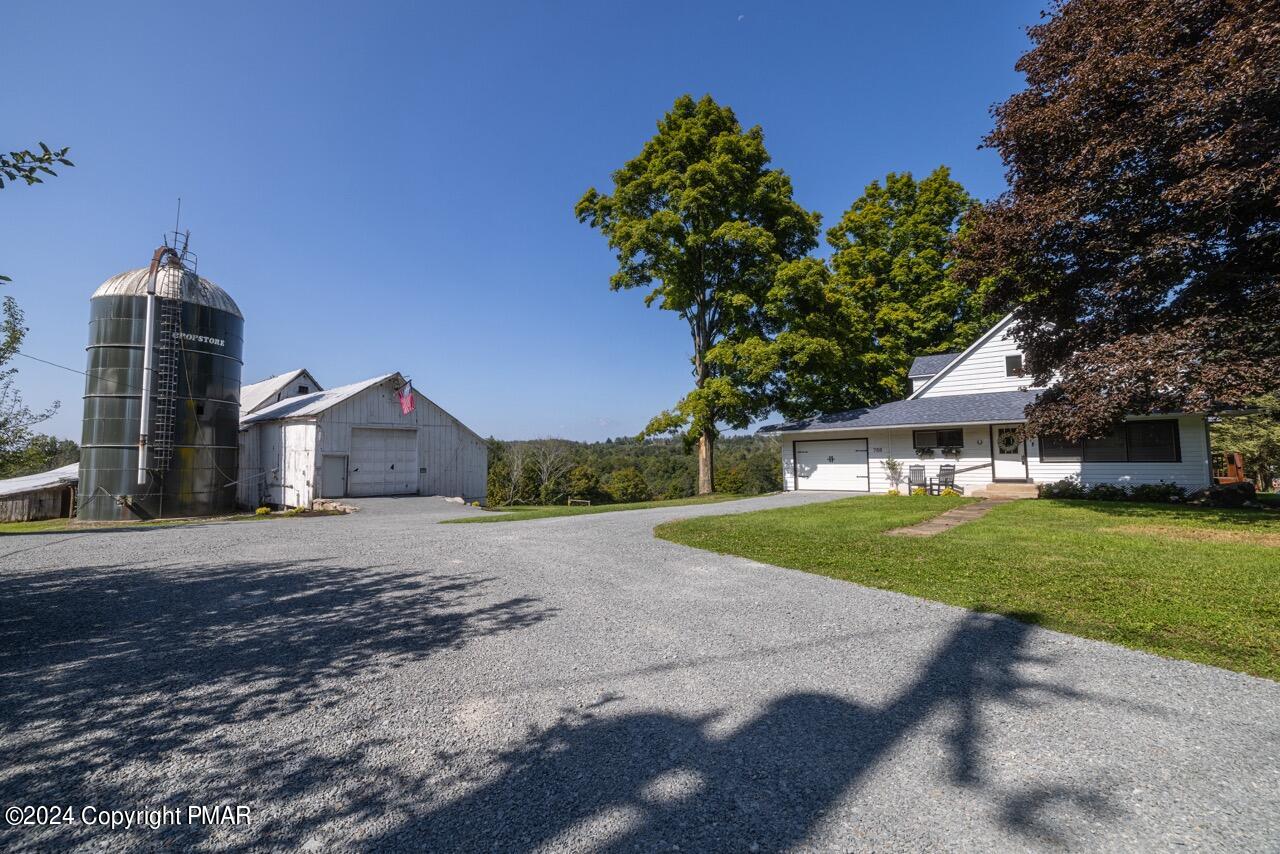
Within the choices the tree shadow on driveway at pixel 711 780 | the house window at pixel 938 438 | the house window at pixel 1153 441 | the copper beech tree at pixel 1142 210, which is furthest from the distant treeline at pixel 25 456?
the house window at pixel 1153 441

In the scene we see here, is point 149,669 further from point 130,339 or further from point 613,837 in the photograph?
point 130,339

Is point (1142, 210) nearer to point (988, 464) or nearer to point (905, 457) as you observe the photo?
point (988, 464)

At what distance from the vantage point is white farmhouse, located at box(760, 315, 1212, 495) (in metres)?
15.2

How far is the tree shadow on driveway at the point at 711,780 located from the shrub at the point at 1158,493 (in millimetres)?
15831

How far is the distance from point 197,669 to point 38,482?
98.3 feet

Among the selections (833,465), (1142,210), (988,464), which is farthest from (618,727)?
(833,465)

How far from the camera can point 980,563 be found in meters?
7.23

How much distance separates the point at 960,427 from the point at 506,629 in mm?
18248

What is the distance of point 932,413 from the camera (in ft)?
61.9

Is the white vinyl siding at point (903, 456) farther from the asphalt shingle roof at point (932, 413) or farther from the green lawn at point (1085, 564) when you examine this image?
the green lawn at point (1085, 564)

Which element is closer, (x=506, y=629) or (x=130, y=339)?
(x=506, y=629)

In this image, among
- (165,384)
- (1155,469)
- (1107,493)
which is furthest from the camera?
(165,384)

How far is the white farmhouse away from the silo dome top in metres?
22.2

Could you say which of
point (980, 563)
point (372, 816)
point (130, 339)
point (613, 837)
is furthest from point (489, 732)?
point (130, 339)
